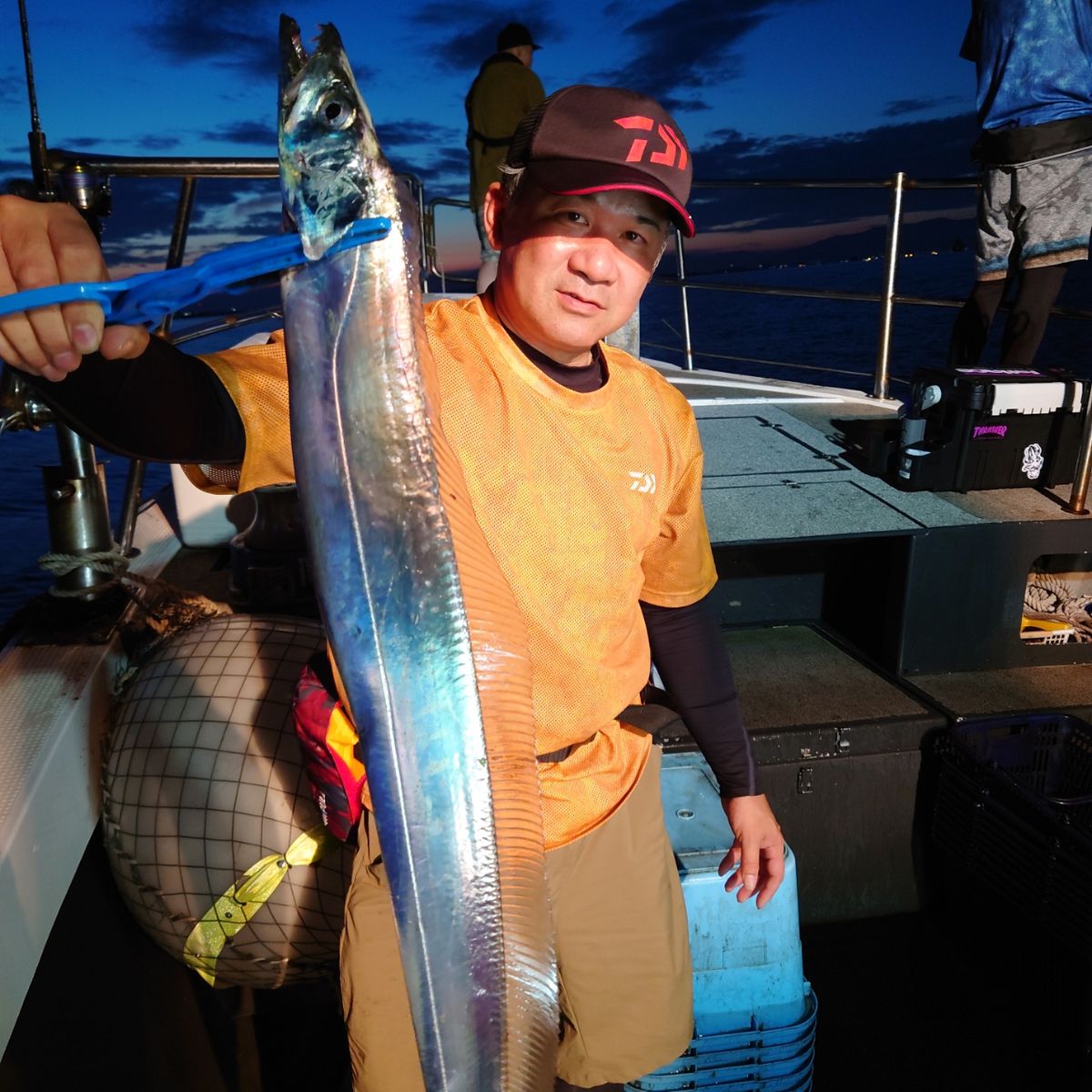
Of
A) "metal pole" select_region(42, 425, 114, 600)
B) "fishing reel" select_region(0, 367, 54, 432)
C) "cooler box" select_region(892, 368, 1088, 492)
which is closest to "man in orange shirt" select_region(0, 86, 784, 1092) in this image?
"fishing reel" select_region(0, 367, 54, 432)

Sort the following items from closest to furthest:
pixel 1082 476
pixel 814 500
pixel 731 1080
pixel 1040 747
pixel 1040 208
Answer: pixel 731 1080, pixel 1040 747, pixel 1082 476, pixel 814 500, pixel 1040 208

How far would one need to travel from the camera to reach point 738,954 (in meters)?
2.01

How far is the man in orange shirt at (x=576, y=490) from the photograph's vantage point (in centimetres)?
146

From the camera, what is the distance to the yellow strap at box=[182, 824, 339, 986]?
68.2 inches

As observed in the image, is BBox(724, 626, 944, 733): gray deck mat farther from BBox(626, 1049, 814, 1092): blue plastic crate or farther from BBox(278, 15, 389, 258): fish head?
BBox(278, 15, 389, 258): fish head

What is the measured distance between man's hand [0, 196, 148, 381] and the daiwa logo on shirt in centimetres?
91

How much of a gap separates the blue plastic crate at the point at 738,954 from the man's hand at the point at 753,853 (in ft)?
0.11

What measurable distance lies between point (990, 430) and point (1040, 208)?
3.94ft

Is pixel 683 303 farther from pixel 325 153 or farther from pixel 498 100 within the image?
pixel 325 153

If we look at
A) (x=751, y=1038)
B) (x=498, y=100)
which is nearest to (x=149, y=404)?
(x=751, y=1038)

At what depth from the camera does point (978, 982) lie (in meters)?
2.64

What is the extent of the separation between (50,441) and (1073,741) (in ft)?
69.9

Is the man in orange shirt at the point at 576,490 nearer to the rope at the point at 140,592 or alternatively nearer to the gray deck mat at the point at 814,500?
the rope at the point at 140,592

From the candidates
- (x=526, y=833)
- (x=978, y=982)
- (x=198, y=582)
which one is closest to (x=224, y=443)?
(x=526, y=833)
